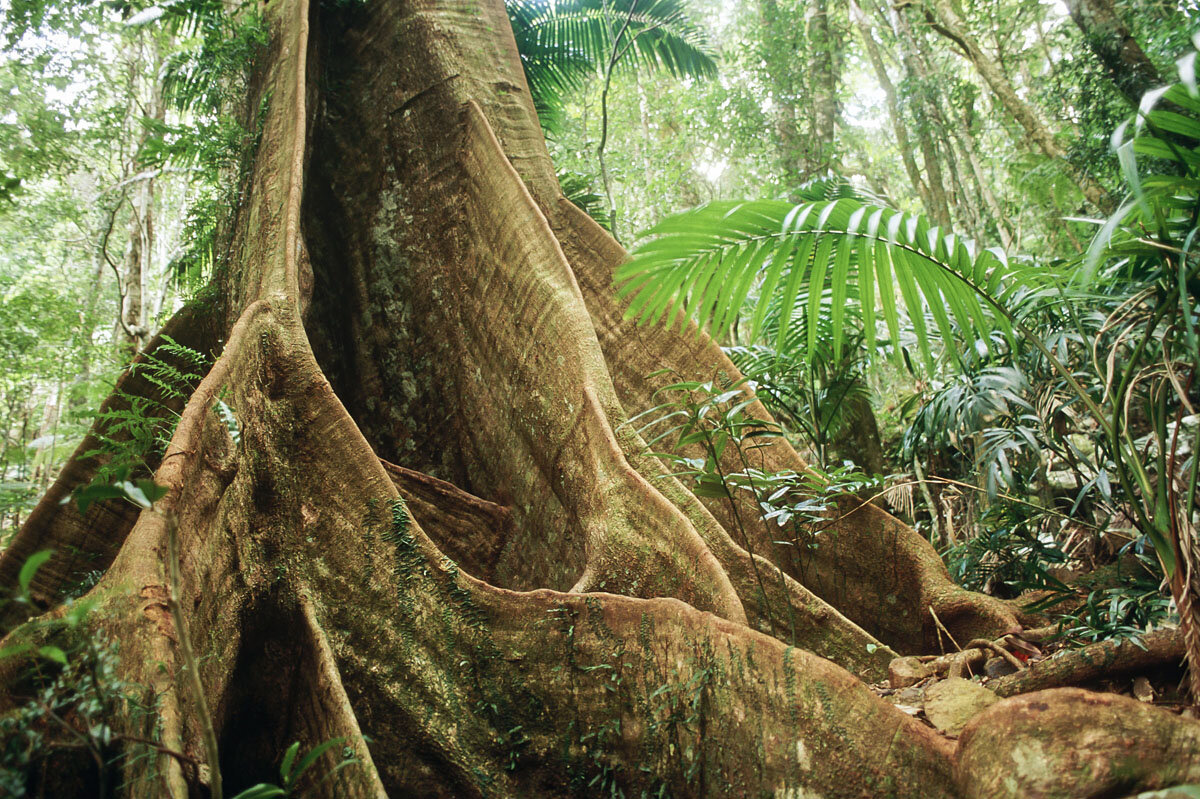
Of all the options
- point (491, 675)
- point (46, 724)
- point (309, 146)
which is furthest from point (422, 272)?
point (46, 724)

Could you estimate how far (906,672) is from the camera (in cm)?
239

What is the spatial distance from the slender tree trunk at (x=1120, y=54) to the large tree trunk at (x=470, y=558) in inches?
172

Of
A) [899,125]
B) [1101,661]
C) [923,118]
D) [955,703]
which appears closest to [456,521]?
[955,703]

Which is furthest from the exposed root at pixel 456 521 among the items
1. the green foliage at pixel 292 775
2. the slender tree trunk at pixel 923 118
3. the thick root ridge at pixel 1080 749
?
the slender tree trunk at pixel 923 118

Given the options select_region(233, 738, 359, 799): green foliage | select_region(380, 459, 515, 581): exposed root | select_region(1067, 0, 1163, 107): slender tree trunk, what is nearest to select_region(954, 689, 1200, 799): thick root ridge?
A: select_region(233, 738, 359, 799): green foliage

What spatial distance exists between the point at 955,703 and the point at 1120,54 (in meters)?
5.73

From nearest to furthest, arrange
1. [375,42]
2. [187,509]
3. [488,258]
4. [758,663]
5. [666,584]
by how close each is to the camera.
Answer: [758,663], [187,509], [666,584], [488,258], [375,42]

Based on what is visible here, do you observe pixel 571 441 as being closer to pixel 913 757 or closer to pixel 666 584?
pixel 666 584

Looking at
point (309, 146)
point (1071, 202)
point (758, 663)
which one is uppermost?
point (309, 146)

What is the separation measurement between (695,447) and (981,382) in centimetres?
126

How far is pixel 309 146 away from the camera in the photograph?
14.0 ft

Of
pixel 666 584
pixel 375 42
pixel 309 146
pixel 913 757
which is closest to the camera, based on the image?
pixel 913 757

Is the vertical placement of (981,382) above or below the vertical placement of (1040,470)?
above

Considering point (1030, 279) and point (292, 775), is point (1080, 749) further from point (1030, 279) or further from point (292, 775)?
point (292, 775)
